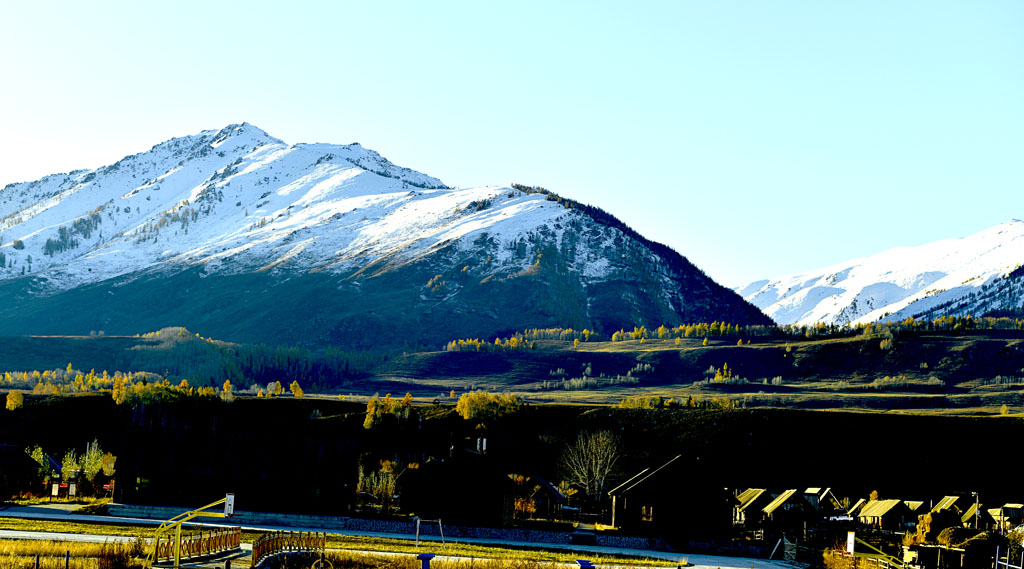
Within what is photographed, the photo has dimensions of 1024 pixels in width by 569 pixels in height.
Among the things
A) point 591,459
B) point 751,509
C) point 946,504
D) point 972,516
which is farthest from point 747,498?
point 591,459

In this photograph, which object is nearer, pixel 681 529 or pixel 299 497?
pixel 681 529

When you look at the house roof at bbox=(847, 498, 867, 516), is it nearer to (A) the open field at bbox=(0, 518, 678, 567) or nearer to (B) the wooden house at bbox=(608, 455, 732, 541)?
(B) the wooden house at bbox=(608, 455, 732, 541)

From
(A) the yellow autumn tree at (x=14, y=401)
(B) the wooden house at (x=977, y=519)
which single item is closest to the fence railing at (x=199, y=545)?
(B) the wooden house at (x=977, y=519)

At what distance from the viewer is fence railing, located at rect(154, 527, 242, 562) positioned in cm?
5219

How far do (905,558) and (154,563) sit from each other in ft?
153

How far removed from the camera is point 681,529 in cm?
8862

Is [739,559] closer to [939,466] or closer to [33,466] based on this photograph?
[33,466]

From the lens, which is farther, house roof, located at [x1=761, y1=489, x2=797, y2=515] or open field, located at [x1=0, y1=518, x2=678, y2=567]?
house roof, located at [x1=761, y1=489, x2=797, y2=515]

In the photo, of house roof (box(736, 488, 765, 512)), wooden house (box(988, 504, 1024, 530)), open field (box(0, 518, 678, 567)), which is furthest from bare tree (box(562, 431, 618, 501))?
open field (box(0, 518, 678, 567))

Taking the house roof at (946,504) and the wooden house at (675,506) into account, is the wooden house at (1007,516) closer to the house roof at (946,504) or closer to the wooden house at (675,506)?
the house roof at (946,504)

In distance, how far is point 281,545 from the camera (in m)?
58.6

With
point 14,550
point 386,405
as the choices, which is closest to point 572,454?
point 386,405

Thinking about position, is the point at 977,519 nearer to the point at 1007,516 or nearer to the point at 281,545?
the point at 1007,516

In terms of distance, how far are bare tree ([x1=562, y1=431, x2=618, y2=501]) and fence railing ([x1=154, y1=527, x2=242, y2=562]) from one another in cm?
6765
